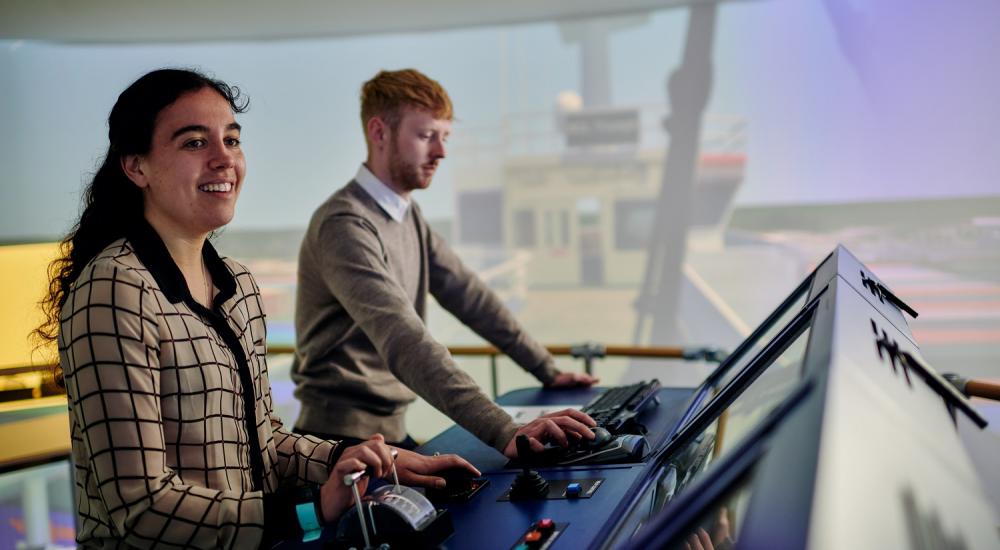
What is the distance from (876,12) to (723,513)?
5930 mm

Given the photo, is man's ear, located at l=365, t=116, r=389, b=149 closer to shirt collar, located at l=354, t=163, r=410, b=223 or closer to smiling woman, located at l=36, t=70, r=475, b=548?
shirt collar, located at l=354, t=163, r=410, b=223

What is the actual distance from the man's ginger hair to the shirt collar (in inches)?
5.0

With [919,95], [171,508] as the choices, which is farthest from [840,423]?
[919,95]

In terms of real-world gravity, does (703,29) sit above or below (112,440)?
above

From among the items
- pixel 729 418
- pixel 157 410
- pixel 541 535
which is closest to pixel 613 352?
pixel 729 418

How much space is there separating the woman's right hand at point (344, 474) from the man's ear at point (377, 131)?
114cm

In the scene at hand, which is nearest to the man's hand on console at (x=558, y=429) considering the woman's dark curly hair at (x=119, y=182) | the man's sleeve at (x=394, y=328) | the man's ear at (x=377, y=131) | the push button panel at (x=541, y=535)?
the man's sleeve at (x=394, y=328)

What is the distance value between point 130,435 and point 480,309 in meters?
1.45

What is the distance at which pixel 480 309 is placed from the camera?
2521mm

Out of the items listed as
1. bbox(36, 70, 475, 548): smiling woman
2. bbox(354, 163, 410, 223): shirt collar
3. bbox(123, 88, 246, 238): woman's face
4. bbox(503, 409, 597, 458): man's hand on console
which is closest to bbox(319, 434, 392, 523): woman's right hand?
bbox(36, 70, 475, 548): smiling woman

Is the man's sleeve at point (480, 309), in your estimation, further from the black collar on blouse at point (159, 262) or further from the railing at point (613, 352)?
the black collar on blouse at point (159, 262)

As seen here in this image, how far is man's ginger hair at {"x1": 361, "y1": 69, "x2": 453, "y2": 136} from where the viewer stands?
2172 mm

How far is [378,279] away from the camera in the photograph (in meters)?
1.92

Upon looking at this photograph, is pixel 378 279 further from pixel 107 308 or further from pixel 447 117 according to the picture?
pixel 107 308
